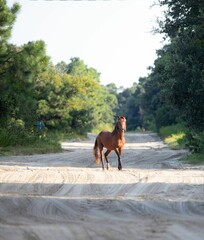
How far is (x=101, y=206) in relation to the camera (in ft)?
30.4

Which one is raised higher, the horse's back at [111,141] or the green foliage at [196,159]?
the horse's back at [111,141]

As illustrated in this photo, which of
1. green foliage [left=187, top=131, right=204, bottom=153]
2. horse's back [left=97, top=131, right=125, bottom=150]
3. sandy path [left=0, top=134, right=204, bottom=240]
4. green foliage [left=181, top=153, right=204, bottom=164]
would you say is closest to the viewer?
sandy path [left=0, top=134, right=204, bottom=240]

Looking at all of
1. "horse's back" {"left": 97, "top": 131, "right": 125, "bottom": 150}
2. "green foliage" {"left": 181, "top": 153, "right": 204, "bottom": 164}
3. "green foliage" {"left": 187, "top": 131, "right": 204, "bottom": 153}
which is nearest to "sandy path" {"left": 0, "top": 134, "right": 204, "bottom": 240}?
"horse's back" {"left": 97, "top": 131, "right": 125, "bottom": 150}

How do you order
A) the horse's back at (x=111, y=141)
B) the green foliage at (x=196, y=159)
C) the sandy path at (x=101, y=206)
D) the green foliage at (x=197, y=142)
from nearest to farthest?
1. the sandy path at (x=101, y=206)
2. the horse's back at (x=111, y=141)
3. the green foliage at (x=196, y=159)
4. the green foliage at (x=197, y=142)

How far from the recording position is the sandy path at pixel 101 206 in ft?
22.7

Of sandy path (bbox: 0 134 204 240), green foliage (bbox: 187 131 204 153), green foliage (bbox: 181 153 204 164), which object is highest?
green foliage (bbox: 187 131 204 153)

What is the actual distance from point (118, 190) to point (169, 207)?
290cm

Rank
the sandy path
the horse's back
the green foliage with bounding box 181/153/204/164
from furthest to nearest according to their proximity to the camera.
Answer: the green foliage with bounding box 181/153/204/164, the horse's back, the sandy path

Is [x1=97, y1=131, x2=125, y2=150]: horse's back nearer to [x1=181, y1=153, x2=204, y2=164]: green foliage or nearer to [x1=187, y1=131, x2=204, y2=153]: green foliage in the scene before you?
[x1=181, y1=153, x2=204, y2=164]: green foliage

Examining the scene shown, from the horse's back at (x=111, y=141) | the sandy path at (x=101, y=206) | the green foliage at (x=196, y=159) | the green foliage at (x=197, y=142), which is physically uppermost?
the horse's back at (x=111, y=141)

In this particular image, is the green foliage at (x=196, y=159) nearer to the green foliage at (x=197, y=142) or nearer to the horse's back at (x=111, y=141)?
the green foliage at (x=197, y=142)

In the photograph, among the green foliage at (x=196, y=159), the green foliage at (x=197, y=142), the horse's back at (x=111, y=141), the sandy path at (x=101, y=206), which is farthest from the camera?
the green foliage at (x=197, y=142)

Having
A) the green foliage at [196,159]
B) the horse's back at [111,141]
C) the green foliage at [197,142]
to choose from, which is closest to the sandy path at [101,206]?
the horse's back at [111,141]

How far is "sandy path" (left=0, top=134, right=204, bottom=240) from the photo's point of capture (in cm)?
691
